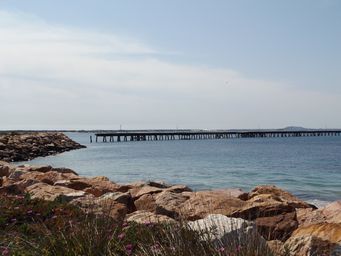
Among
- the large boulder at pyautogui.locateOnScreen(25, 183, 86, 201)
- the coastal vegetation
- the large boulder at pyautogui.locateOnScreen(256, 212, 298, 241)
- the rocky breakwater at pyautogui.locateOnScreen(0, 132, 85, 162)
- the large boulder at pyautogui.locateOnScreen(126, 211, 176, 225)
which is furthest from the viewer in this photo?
the rocky breakwater at pyautogui.locateOnScreen(0, 132, 85, 162)

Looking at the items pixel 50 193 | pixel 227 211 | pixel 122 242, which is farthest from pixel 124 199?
pixel 122 242

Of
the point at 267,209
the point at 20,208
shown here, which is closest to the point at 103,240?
the point at 20,208

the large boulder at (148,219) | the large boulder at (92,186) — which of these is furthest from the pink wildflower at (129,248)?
the large boulder at (92,186)

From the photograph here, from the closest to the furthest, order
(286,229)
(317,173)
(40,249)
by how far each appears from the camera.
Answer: (40,249) → (286,229) → (317,173)

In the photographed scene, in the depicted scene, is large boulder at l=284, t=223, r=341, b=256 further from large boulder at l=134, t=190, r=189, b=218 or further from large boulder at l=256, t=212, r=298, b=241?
large boulder at l=134, t=190, r=189, b=218

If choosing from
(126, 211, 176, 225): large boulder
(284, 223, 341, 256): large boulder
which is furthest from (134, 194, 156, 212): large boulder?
(284, 223, 341, 256): large boulder

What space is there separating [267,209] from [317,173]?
20.8 metres

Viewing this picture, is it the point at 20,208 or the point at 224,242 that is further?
the point at 20,208

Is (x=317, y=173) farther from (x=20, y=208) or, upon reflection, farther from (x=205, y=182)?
(x=20, y=208)

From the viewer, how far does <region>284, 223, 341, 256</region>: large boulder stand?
4881 millimetres

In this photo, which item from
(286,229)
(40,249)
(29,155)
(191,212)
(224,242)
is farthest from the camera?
(29,155)

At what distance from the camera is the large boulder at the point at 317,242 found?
4.88m

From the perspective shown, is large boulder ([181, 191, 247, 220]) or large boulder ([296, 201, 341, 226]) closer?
large boulder ([181, 191, 247, 220])

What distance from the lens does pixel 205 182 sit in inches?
912
